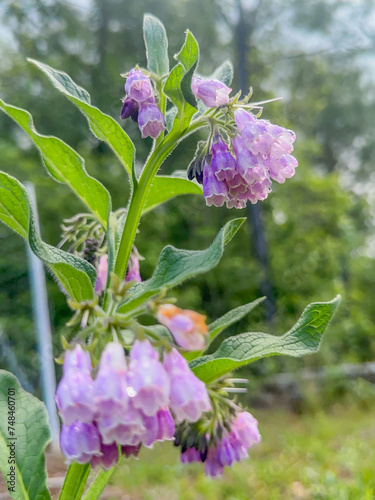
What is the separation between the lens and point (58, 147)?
85cm

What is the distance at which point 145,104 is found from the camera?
78 cm

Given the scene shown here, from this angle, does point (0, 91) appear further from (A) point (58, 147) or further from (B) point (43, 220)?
(A) point (58, 147)

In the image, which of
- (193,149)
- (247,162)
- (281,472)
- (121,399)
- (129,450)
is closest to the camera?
(121,399)

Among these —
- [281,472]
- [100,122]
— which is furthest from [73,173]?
[281,472]

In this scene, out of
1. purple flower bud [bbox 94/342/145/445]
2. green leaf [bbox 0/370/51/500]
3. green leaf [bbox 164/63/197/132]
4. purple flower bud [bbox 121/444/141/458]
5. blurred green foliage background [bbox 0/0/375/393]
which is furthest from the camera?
blurred green foliage background [bbox 0/0/375/393]

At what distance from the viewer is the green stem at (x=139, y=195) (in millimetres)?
812

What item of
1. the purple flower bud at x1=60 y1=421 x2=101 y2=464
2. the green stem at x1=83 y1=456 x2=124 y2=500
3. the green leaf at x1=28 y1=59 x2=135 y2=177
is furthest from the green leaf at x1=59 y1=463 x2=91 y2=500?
the green leaf at x1=28 y1=59 x2=135 y2=177

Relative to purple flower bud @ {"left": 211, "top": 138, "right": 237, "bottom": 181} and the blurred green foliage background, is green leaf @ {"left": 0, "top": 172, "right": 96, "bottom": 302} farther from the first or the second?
→ the blurred green foliage background

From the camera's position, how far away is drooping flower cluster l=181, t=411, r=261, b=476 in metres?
1.05

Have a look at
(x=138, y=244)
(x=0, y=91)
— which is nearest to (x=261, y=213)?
(x=138, y=244)

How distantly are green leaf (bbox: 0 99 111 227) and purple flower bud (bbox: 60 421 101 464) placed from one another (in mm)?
401

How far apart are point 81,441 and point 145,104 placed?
46 cm

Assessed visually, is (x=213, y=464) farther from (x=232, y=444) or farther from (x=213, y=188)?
(x=213, y=188)


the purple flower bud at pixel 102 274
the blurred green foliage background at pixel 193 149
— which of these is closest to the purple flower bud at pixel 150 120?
the purple flower bud at pixel 102 274
